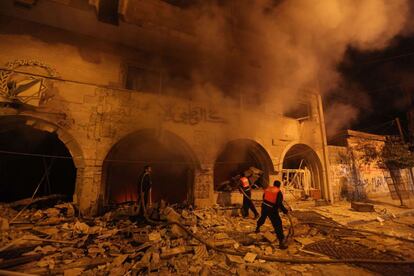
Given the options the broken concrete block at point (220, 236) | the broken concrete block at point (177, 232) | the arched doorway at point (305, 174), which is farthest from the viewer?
the arched doorway at point (305, 174)

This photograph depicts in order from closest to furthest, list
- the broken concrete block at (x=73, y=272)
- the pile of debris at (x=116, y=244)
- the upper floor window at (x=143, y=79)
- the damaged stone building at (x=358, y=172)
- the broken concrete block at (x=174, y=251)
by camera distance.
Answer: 1. the broken concrete block at (x=73, y=272)
2. the pile of debris at (x=116, y=244)
3. the broken concrete block at (x=174, y=251)
4. the upper floor window at (x=143, y=79)
5. the damaged stone building at (x=358, y=172)

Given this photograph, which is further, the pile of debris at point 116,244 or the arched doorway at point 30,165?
the arched doorway at point 30,165

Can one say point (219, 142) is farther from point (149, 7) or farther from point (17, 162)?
point (17, 162)

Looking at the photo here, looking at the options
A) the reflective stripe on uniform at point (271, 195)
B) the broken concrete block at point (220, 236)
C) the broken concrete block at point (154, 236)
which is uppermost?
the reflective stripe on uniform at point (271, 195)

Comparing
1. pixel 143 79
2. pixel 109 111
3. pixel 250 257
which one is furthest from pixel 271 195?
pixel 143 79

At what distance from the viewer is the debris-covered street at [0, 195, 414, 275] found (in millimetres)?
4047

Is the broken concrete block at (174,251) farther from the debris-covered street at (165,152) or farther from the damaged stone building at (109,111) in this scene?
the damaged stone building at (109,111)

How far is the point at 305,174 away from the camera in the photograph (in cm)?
1161

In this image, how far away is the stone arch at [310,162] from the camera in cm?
1144

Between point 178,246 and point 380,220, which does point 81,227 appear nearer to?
point 178,246

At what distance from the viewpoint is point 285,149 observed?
34.1ft

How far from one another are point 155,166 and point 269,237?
6.17 meters

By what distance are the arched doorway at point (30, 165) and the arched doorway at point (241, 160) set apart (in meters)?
6.64

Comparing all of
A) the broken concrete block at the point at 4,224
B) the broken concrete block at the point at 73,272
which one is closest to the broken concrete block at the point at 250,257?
the broken concrete block at the point at 73,272
